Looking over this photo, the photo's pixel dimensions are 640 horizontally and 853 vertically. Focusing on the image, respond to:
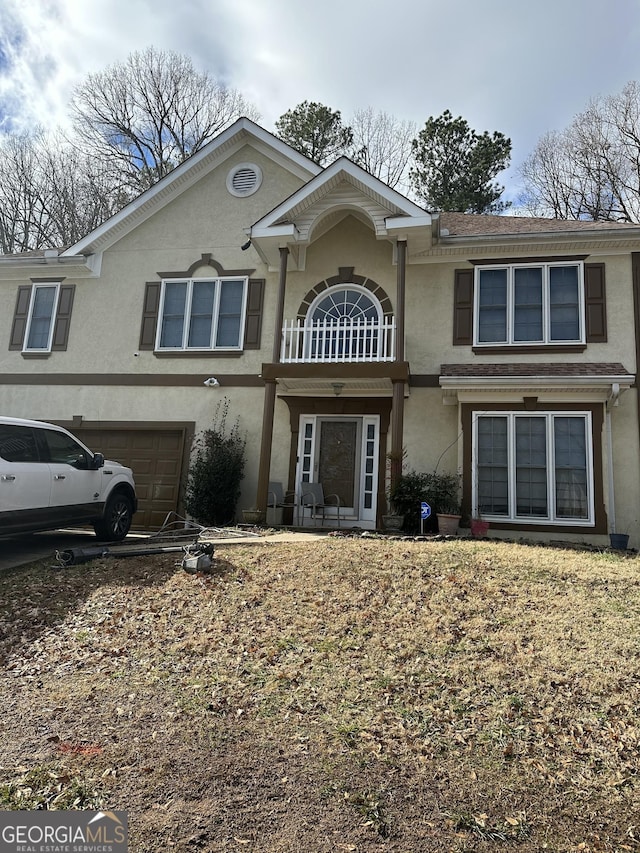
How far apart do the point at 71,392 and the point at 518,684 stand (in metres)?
12.4

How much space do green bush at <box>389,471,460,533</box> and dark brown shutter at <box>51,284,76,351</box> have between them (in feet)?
29.2

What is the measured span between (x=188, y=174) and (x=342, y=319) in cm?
534

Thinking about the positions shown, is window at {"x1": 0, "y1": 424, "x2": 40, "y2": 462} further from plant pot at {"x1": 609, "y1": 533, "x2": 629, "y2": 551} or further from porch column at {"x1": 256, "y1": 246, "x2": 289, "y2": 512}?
plant pot at {"x1": 609, "y1": 533, "x2": 629, "y2": 551}

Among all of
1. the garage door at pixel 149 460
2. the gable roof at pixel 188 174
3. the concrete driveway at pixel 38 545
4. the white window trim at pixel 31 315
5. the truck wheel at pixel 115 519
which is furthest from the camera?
the white window trim at pixel 31 315

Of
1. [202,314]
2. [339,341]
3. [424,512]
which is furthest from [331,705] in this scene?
[202,314]

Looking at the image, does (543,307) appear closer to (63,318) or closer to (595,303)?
(595,303)

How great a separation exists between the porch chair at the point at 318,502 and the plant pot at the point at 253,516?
1131 millimetres

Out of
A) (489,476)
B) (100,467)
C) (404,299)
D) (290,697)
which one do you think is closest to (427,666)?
(290,697)

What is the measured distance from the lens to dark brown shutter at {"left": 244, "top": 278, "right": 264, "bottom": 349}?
13.5m

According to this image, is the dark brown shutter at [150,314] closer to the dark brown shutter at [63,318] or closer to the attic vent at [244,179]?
the dark brown shutter at [63,318]

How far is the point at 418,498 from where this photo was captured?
425 inches

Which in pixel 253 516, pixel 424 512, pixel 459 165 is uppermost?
pixel 459 165

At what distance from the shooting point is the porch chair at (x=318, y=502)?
12266 millimetres

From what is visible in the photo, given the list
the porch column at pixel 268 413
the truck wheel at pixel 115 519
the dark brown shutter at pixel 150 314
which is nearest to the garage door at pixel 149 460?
the dark brown shutter at pixel 150 314
